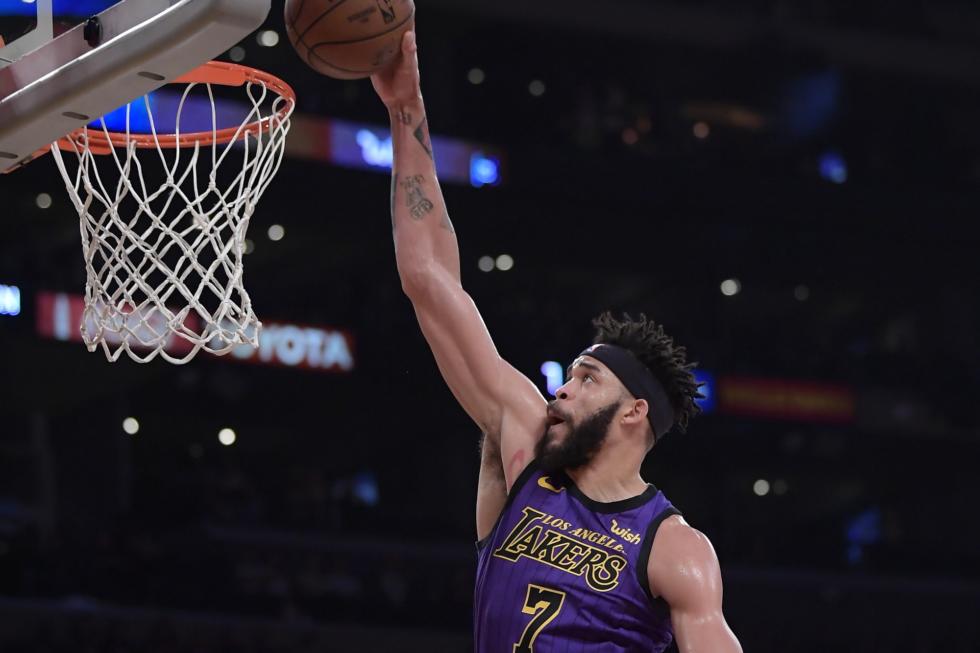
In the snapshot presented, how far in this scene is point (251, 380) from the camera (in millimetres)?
13719

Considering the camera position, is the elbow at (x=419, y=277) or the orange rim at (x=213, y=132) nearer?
the elbow at (x=419, y=277)

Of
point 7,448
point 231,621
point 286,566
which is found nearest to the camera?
point 231,621

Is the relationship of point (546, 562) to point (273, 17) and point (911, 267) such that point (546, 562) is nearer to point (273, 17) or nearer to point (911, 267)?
point (273, 17)

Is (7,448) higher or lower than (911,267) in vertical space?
lower

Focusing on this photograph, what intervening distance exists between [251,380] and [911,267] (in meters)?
7.95

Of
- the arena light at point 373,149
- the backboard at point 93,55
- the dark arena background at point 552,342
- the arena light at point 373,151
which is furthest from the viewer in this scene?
the arena light at point 373,149

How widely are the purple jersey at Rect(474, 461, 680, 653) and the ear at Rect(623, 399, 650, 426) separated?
0.21 meters

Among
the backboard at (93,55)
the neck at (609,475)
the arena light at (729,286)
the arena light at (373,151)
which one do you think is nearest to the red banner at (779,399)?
the arena light at (729,286)

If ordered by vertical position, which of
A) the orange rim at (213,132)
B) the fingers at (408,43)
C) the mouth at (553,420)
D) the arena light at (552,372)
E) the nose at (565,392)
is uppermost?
the fingers at (408,43)

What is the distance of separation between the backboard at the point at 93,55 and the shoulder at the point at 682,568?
5.22 ft

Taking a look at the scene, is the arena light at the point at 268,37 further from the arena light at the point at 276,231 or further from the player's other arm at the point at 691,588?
the player's other arm at the point at 691,588

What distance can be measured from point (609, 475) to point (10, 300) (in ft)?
31.1

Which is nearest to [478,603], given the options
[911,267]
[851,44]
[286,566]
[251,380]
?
[286,566]

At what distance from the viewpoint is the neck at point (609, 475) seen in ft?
12.0
